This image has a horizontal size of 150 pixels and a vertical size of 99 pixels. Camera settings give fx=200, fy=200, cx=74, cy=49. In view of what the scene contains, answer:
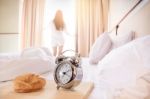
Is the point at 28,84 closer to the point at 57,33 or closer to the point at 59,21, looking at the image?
the point at 57,33

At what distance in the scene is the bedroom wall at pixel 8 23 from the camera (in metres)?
4.31

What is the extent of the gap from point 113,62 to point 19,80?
670mm

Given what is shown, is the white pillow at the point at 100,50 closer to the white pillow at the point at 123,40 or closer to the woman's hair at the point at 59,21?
the white pillow at the point at 123,40

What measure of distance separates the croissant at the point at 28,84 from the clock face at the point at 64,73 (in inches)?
3.5

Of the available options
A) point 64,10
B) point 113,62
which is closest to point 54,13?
point 64,10

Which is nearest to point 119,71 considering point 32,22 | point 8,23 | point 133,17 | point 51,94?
point 51,94

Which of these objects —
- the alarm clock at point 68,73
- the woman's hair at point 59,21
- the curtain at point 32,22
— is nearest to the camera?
the alarm clock at point 68,73

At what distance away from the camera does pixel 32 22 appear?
494cm

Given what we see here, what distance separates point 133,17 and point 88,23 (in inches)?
80.2

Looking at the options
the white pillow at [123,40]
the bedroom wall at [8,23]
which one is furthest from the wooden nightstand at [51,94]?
the bedroom wall at [8,23]

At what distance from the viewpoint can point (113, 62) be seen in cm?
134

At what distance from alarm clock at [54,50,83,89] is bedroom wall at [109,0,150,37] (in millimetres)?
1353

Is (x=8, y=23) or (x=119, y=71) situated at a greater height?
(x=8, y=23)

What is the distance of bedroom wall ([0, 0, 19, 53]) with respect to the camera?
4.31m
